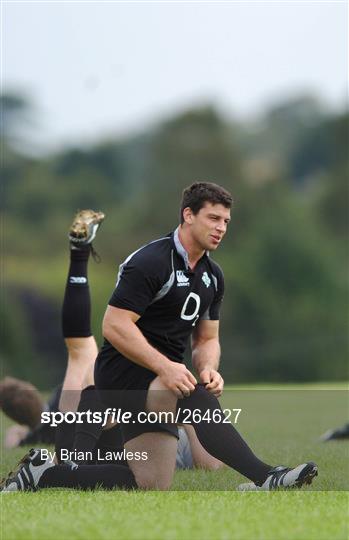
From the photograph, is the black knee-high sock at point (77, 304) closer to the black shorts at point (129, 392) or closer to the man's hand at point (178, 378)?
the black shorts at point (129, 392)

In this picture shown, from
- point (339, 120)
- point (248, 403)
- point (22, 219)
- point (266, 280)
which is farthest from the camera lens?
point (339, 120)

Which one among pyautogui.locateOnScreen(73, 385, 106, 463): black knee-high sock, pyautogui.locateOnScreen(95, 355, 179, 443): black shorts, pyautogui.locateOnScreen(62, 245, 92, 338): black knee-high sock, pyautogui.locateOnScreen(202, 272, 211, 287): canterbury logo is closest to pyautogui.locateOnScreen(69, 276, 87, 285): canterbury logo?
pyautogui.locateOnScreen(62, 245, 92, 338): black knee-high sock

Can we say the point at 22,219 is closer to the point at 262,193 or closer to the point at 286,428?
Answer: the point at 262,193

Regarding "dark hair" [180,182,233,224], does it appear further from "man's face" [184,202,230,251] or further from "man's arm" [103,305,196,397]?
"man's arm" [103,305,196,397]

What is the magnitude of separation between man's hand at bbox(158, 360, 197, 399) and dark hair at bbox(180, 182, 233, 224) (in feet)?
3.09

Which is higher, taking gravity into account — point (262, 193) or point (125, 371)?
point (262, 193)

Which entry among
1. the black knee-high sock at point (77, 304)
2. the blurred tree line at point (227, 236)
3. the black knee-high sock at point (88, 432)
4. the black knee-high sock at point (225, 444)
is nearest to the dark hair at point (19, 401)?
the black knee-high sock at point (77, 304)

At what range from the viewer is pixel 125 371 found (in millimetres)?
7266

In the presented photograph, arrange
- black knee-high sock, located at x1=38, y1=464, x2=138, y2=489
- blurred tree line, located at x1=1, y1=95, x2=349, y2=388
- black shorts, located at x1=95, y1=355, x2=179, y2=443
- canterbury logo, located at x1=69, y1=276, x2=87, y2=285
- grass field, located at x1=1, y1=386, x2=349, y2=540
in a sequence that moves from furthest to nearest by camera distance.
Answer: blurred tree line, located at x1=1, y1=95, x2=349, y2=388, canterbury logo, located at x1=69, y1=276, x2=87, y2=285, black shorts, located at x1=95, y1=355, x2=179, y2=443, black knee-high sock, located at x1=38, y1=464, x2=138, y2=489, grass field, located at x1=1, y1=386, x2=349, y2=540

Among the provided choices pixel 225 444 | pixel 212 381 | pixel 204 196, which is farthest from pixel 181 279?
pixel 225 444

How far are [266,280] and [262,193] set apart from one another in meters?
9.01

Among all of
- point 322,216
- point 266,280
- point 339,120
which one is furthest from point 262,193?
point 339,120

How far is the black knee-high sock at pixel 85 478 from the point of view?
277 inches

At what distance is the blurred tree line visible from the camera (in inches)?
1989
